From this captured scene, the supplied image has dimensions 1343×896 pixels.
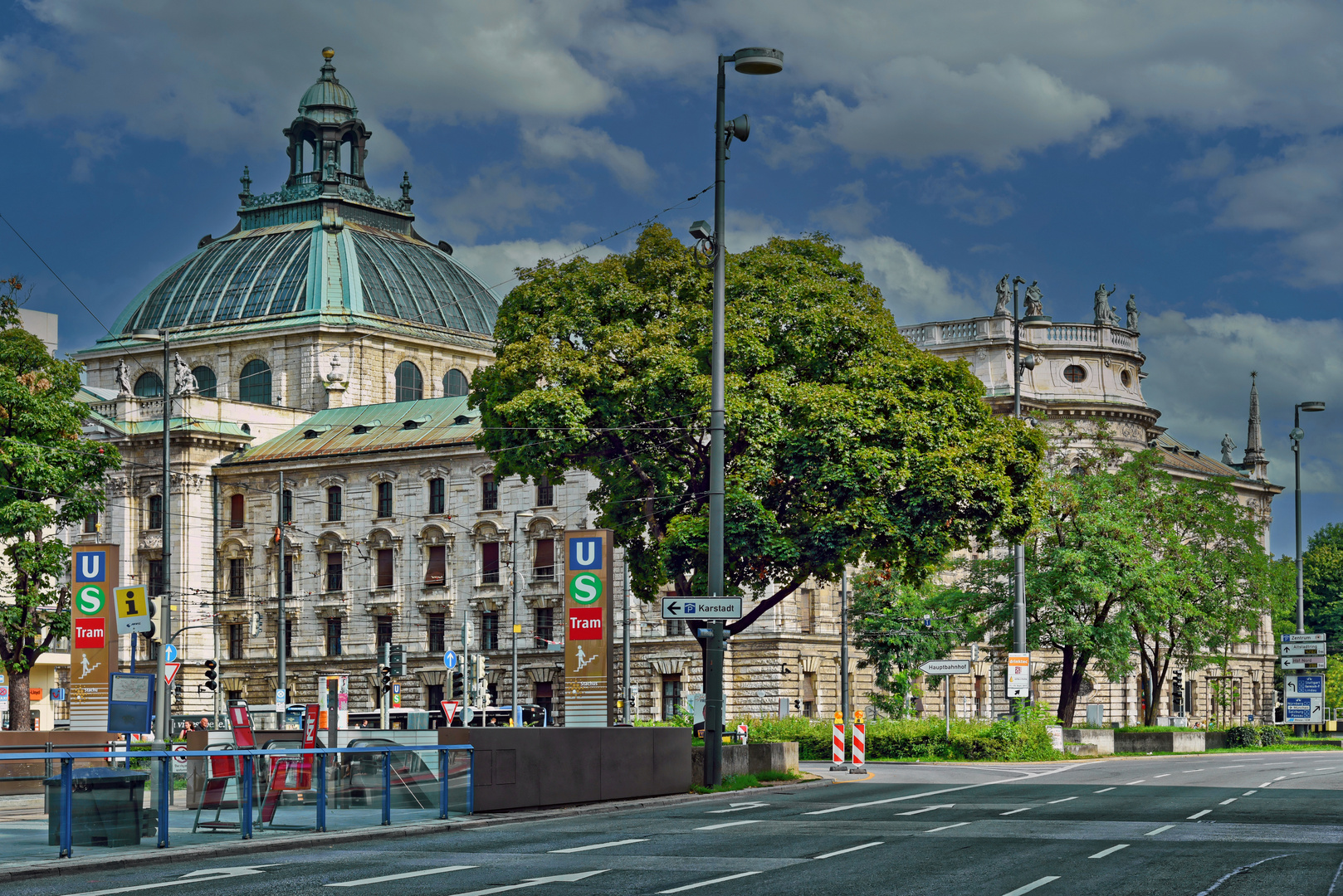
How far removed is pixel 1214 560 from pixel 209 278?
6303 cm

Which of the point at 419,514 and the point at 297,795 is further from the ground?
the point at 419,514

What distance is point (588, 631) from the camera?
98.9 feet

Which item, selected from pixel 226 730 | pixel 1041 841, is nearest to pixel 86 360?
pixel 226 730

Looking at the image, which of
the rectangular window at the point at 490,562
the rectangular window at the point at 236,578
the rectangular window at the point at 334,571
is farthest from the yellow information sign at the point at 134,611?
the rectangular window at the point at 236,578

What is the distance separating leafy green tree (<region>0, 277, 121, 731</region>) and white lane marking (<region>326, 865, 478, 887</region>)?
101 ft

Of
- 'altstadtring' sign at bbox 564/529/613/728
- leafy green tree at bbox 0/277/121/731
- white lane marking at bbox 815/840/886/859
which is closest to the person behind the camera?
white lane marking at bbox 815/840/886/859

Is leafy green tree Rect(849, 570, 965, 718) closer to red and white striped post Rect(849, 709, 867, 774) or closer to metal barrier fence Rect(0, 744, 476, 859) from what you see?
red and white striped post Rect(849, 709, 867, 774)

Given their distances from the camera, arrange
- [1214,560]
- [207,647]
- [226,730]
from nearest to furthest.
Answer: [226,730] < [1214,560] < [207,647]

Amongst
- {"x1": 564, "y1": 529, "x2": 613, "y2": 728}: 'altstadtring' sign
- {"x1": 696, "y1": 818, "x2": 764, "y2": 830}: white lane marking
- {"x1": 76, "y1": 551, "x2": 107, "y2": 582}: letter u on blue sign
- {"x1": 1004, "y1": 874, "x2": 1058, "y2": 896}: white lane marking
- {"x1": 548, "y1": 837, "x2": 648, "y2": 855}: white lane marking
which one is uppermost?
{"x1": 76, "y1": 551, "x2": 107, "y2": 582}: letter u on blue sign

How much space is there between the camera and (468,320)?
10781cm

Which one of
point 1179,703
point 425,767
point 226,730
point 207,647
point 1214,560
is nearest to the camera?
point 425,767

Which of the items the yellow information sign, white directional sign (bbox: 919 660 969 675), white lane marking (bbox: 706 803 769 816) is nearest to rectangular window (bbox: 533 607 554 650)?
white directional sign (bbox: 919 660 969 675)

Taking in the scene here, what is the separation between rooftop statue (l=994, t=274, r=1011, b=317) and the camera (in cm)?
9106

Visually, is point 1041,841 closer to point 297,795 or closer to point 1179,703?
point 297,795
